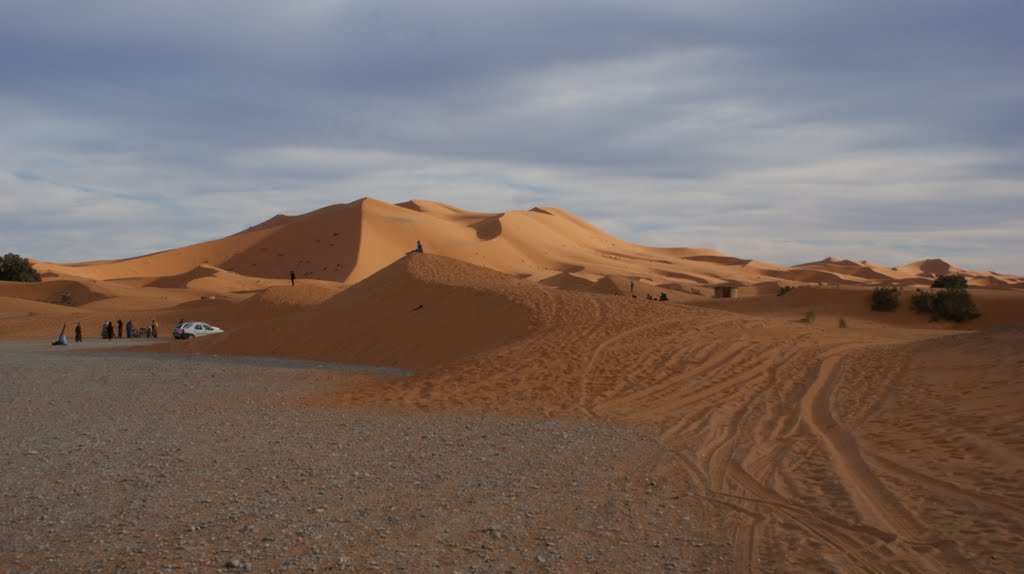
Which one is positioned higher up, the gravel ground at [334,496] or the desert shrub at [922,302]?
the desert shrub at [922,302]

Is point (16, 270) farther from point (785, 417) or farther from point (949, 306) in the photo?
point (785, 417)

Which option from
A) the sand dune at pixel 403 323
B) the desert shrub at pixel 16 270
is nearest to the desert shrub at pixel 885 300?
the sand dune at pixel 403 323

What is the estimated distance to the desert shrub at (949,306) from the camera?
35.9 m

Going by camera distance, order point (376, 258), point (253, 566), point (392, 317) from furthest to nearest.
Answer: point (376, 258), point (392, 317), point (253, 566)

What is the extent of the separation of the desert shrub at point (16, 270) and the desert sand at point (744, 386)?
28968 mm

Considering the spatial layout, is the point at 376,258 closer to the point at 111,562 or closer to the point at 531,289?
the point at 531,289

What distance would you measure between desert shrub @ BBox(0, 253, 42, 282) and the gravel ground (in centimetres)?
6868

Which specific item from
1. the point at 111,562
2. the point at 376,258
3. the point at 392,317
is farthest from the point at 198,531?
the point at 376,258

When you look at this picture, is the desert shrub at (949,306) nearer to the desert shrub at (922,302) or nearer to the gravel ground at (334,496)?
the desert shrub at (922,302)

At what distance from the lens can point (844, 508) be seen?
7.21 metres

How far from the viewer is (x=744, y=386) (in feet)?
51.8

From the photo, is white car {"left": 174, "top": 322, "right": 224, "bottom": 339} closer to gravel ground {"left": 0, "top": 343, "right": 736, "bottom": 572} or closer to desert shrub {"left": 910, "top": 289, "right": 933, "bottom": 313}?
gravel ground {"left": 0, "top": 343, "right": 736, "bottom": 572}

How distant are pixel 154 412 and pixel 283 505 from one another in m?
→ 8.08

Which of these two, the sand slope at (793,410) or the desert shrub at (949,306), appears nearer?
the sand slope at (793,410)
